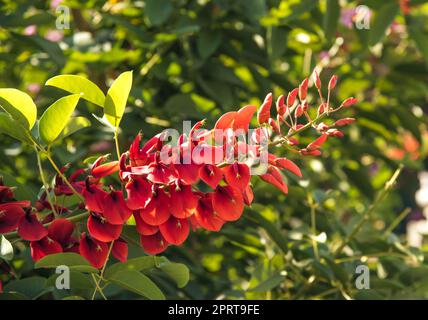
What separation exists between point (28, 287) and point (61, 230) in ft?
0.83

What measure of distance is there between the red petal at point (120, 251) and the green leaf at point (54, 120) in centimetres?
15

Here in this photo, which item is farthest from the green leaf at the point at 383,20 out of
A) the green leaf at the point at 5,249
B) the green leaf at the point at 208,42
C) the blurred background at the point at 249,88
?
the green leaf at the point at 5,249

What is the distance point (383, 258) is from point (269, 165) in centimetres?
65

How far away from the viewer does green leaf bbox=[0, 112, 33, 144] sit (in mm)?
992

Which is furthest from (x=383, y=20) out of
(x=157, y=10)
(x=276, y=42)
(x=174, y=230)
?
(x=174, y=230)

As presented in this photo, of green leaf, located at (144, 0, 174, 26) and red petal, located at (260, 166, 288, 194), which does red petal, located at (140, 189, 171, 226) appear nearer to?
red petal, located at (260, 166, 288, 194)

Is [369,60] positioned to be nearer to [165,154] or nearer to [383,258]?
[383,258]

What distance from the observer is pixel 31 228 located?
961 millimetres

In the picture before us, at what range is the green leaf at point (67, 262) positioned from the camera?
940 mm

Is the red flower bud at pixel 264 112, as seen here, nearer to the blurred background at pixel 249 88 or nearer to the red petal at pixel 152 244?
the red petal at pixel 152 244

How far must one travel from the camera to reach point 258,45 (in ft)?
5.91

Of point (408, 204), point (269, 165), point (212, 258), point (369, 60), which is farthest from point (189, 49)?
point (408, 204)

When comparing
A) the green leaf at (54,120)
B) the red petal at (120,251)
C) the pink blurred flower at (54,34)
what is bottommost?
the red petal at (120,251)

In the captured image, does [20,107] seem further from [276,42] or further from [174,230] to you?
[276,42]
